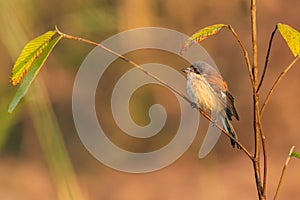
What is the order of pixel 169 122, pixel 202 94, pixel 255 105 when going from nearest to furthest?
pixel 255 105
pixel 202 94
pixel 169 122

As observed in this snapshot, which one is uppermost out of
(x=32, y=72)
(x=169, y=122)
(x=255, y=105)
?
(x=169, y=122)

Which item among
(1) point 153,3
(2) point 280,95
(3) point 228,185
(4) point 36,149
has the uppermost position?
(1) point 153,3

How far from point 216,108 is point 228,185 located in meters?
3.82

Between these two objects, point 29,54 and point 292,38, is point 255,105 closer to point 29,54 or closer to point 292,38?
point 292,38

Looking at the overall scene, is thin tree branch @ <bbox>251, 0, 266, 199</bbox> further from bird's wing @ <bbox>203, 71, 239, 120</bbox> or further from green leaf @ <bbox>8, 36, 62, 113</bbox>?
bird's wing @ <bbox>203, 71, 239, 120</bbox>

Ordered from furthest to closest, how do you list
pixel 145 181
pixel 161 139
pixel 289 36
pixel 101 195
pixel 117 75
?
1. pixel 117 75
2. pixel 161 139
3. pixel 145 181
4. pixel 101 195
5. pixel 289 36

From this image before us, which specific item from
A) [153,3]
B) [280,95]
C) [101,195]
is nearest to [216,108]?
[101,195]

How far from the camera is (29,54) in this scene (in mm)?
822

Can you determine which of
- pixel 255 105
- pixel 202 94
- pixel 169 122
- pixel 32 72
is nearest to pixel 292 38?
pixel 255 105

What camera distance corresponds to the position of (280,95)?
684 cm

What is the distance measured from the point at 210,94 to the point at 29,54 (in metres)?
1.22

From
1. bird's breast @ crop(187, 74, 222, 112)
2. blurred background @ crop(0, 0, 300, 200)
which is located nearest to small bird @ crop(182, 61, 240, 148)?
bird's breast @ crop(187, 74, 222, 112)

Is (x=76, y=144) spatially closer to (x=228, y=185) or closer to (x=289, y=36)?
(x=228, y=185)

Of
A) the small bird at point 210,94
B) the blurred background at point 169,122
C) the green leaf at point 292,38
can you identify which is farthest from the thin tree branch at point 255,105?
the blurred background at point 169,122
